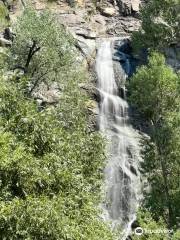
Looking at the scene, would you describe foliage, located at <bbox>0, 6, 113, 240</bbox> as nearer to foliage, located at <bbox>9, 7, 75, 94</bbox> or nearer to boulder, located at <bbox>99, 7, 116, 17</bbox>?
foliage, located at <bbox>9, 7, 75, 94</bbox>

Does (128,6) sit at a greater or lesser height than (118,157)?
greater

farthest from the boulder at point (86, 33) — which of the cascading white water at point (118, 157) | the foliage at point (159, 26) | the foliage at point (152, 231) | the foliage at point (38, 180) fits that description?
the foliage at point (152, 231)

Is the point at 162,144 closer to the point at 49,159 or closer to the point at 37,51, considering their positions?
the point at 37,51

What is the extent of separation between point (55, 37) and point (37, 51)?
7.86ft

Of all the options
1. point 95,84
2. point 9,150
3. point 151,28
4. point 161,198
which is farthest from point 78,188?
point 151,28

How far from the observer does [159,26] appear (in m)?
66.8

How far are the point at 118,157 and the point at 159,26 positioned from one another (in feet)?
81.0

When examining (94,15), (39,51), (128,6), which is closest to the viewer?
(39,51)

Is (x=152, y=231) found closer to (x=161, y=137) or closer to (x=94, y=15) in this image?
(x=161, y=137)

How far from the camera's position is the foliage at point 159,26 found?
66.7 meters

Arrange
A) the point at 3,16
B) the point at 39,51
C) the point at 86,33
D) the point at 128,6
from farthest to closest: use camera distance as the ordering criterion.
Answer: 1. the point at 128,6
2. the point at 3,16
3. the point at 86,33
4. the point at 39,51

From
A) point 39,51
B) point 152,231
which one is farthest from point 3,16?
point 152,231

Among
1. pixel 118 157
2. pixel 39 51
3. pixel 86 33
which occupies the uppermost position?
pixel 39 51

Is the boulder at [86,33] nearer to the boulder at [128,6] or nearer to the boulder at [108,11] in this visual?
the boulder at [108,11]
